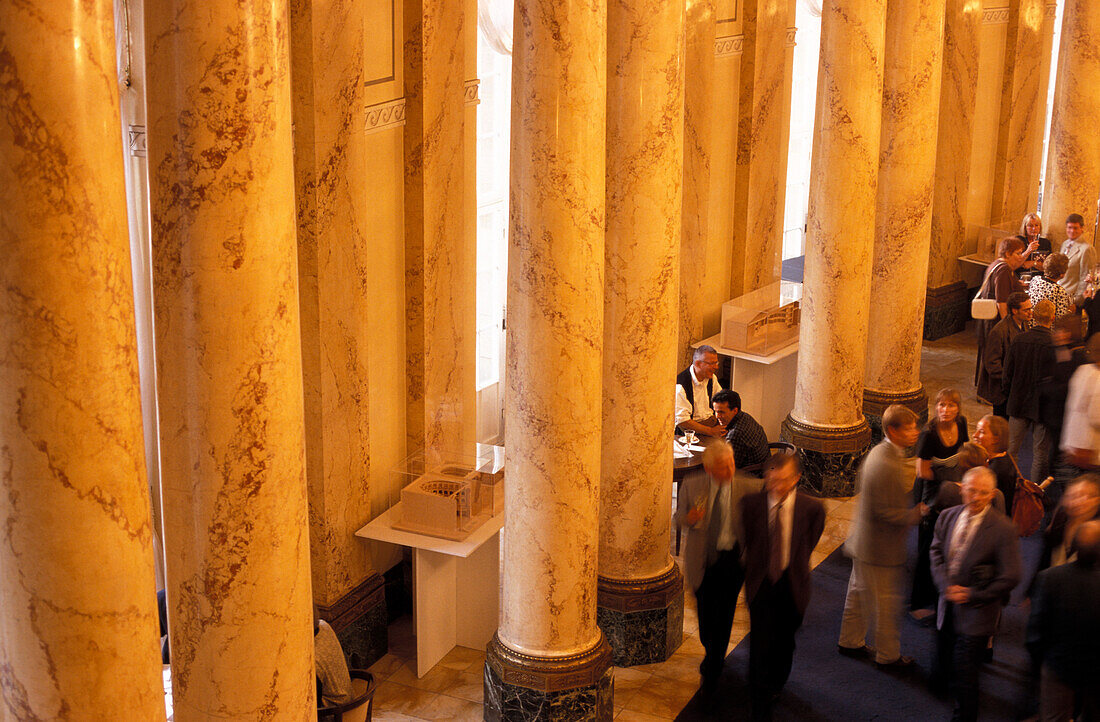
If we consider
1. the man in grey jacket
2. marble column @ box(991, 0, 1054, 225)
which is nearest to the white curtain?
the man in grey jacket

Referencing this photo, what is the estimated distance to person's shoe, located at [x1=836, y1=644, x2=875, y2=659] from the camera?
24.2ft

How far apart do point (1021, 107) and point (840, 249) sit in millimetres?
6539

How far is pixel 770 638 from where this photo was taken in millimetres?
6418

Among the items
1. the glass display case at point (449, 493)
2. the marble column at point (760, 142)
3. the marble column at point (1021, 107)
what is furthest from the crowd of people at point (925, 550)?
the marble column at point (1021, 107)

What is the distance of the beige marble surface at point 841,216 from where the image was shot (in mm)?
8961

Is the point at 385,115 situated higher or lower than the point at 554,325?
higher

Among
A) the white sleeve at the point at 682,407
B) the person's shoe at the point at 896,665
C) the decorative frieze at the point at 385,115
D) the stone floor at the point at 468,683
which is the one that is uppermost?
the decorative frieze at the point at 385,115

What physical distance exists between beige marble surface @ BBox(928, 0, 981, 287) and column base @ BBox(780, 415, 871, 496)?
4.33 m

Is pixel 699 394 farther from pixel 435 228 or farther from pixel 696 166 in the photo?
pixel 435 228

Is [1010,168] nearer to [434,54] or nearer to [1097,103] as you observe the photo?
[1097,103]

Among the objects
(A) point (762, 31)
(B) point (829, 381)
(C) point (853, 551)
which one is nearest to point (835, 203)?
(B) point (829, 381)

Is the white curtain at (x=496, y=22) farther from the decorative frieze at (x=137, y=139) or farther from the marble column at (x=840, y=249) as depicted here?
the decorative frieze at (x=137, y=139)

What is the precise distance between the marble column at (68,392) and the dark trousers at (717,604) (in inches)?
132

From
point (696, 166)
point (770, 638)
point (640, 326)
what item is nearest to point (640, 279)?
point (640, 326)
